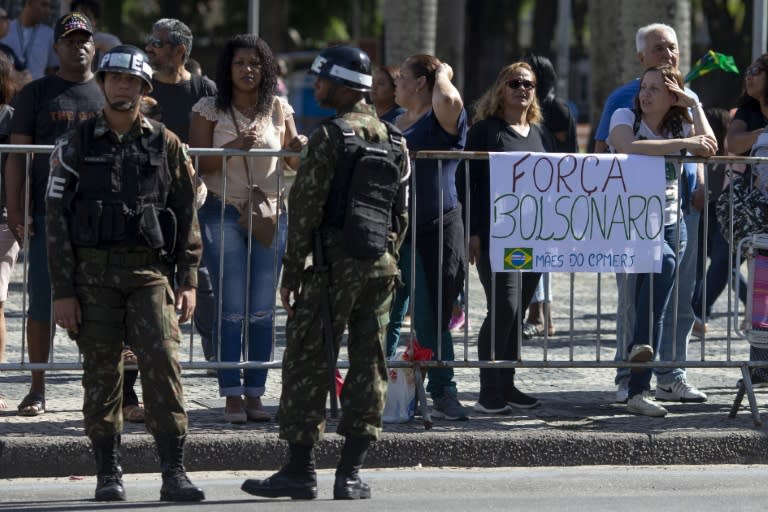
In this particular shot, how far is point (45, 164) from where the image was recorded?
714cm

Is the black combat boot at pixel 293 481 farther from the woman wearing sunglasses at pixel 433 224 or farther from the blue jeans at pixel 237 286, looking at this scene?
the woman wearing sunglasses at pixel 433 224

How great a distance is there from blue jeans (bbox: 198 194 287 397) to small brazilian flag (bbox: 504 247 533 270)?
1164 millimetres

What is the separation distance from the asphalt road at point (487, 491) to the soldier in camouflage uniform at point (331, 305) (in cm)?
20

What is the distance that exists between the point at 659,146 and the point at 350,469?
2540mm

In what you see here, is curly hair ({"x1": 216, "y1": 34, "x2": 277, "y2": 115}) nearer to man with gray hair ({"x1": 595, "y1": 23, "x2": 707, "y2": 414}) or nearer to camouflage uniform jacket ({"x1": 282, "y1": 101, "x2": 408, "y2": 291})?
camouflage uniform jacket ({"x1": 282, "y1": 101, "x2": 408, "y2": 291})

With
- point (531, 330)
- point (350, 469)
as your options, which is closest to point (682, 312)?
point (531, 330)

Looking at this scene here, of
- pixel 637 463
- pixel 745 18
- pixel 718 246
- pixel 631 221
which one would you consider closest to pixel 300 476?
pixel 637 463

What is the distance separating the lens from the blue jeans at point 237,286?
714cm

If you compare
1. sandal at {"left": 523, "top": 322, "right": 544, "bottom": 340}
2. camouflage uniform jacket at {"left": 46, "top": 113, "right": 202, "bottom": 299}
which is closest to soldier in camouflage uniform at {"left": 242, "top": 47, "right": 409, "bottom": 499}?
camouflage uniform jacket at {"left": 46, "top": 113, "right": 202, "bottom": 299}

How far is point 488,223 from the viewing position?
7.41 metres

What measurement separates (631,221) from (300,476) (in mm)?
2386

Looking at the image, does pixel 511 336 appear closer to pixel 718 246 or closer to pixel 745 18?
pixel 718 246

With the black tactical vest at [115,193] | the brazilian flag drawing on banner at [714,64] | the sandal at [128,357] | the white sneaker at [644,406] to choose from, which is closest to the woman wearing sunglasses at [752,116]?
the white sneaker at [644,406]

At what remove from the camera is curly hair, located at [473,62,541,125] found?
24.7ft
